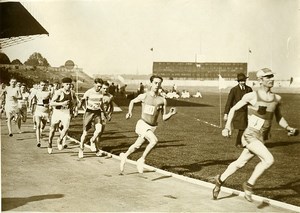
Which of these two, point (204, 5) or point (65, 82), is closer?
point (204, 5)

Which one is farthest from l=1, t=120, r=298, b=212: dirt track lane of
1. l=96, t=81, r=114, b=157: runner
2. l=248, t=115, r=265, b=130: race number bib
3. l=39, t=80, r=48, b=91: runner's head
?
l=39, t=80, r=48, b=91: runner's head

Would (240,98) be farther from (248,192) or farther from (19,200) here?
(19,200)

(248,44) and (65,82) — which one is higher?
(248,44)

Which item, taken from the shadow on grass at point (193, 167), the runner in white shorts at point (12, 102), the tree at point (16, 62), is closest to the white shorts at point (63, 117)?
the tree at point (16, 62)

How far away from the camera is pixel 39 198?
17.6ft

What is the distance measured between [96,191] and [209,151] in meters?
3.98

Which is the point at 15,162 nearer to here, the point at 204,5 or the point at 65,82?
the point at 65,82

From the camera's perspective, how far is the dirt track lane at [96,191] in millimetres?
5207

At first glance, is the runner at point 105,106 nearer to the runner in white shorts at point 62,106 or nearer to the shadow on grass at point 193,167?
the runner in white shorts at point 62,106

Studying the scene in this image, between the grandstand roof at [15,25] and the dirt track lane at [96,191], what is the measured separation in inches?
79.4

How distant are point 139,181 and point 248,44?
275cm

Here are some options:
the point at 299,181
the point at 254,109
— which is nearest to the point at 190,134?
the point at 299,181

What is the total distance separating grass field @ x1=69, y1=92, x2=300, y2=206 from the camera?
633 cm

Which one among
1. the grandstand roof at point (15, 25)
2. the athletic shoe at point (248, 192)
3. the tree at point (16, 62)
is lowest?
the athletic shoe at point (248, 192)
